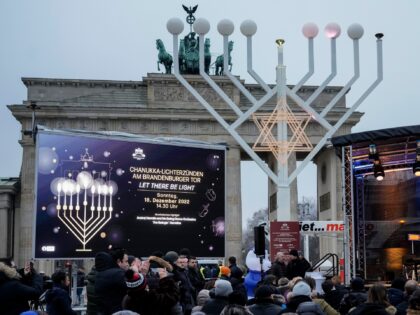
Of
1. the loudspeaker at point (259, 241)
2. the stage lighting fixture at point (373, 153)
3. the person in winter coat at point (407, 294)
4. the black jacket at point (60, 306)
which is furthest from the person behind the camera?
the stage lighting fixture at point (373, 153)

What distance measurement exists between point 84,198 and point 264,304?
7.60 metres

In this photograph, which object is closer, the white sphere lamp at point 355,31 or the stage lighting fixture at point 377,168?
the stage lighting fixture at point 377,168

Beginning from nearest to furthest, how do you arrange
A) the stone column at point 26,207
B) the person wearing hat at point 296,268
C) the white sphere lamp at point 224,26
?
the person wearing hat at point 296,268, the white sphere lamp at point 224,26, the stone column at point 26,207

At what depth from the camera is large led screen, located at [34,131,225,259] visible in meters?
14.1

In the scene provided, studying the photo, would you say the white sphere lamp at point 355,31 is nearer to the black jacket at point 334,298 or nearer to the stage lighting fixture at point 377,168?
the stage lighting fixture at point 377,168

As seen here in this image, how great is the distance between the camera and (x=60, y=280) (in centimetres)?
852

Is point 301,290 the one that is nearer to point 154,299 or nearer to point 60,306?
point 154,299

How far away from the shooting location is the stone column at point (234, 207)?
40.8 metres

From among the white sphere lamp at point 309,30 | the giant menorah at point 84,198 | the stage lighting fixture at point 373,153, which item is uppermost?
the white sphere lamp at point 309,30

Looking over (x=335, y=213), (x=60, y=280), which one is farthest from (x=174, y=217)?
(x=335, y=213)

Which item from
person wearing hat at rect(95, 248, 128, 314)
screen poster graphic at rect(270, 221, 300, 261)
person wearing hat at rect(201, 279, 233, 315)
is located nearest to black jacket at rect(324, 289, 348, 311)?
person wearing hat at rect(201, 279, 233, 315)

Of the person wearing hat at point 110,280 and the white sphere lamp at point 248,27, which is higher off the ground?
the white sphere lamp at point 248,27

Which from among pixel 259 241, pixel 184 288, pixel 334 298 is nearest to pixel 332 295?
pixel 334 298

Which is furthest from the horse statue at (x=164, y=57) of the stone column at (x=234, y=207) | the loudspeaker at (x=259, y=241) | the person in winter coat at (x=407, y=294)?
the person in winter coat at (x=407, y=294)
